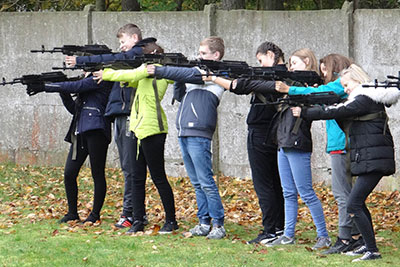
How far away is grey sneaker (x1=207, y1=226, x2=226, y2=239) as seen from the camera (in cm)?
883

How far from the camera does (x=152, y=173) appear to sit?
9.09 m

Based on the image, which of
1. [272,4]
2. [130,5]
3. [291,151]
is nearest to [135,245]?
[291,151]

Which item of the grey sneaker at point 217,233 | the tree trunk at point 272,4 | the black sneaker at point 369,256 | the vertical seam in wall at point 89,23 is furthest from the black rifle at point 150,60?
the tree trunk at point 272,4

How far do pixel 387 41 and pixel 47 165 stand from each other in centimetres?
653

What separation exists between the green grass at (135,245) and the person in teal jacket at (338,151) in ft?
1.11

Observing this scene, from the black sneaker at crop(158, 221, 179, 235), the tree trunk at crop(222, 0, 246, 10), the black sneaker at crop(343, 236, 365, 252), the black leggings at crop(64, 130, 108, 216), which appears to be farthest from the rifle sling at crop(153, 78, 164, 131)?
the tree trunk at crop(222, 0, 246, 10)

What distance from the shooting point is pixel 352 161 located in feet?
25.0

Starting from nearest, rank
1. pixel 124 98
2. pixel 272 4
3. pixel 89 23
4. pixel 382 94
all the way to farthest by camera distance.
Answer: pixel 382 94, pixel 124 98, pixel 89 23, pixel 272 4

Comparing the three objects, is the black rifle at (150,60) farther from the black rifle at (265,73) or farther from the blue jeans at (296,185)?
the blue jeans at (296,185)

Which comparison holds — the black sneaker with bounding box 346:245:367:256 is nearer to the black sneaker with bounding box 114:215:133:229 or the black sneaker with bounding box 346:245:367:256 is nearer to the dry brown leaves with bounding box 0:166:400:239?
the dry brown leaves with bounding box 0:166:400:239

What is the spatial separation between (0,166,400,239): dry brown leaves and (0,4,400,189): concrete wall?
494 millimetres

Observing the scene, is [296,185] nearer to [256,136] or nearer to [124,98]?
[256,136]

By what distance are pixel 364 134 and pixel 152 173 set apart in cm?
254

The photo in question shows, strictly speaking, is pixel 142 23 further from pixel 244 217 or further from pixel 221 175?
pixel 244 217
